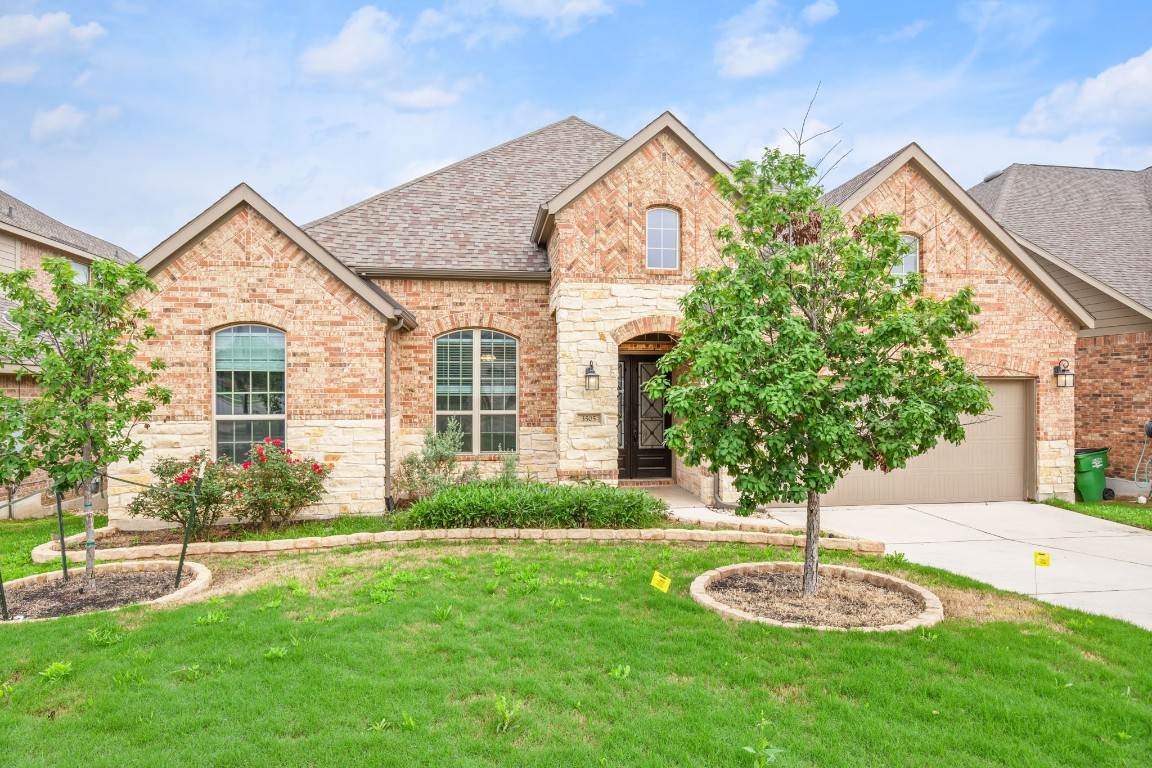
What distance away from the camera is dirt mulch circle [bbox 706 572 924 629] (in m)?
5.30

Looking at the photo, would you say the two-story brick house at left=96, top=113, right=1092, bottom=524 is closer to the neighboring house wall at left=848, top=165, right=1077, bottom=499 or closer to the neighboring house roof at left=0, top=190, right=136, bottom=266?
the neighboring house wall at left=848, top=165, right=1077, bottom=499

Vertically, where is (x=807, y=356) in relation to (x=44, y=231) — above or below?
below

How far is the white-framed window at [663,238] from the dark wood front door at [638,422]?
2.43 meters

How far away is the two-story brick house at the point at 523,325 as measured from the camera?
31.9 feet

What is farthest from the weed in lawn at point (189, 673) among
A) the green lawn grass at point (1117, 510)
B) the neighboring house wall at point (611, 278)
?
the green lawn grass at point (1117, 510)

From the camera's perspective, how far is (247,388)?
9.88 m

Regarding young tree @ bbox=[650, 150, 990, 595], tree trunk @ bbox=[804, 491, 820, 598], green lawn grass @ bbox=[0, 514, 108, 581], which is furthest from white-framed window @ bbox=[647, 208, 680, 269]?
green lawn grass @ bbox=[0, 514, 108, 581]

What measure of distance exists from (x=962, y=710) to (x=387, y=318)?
346 inches

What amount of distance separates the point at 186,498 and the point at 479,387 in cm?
500

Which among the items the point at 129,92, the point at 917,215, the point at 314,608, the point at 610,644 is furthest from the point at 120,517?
the point at 917,215

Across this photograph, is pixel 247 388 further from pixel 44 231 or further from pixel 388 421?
pixel 44 231

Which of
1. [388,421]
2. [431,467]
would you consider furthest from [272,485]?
[431,467]

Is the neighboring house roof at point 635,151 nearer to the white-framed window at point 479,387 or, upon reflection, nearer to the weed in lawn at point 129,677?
the white-framed window at point 479,387

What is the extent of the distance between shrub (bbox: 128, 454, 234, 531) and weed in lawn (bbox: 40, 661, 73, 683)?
4012mm
